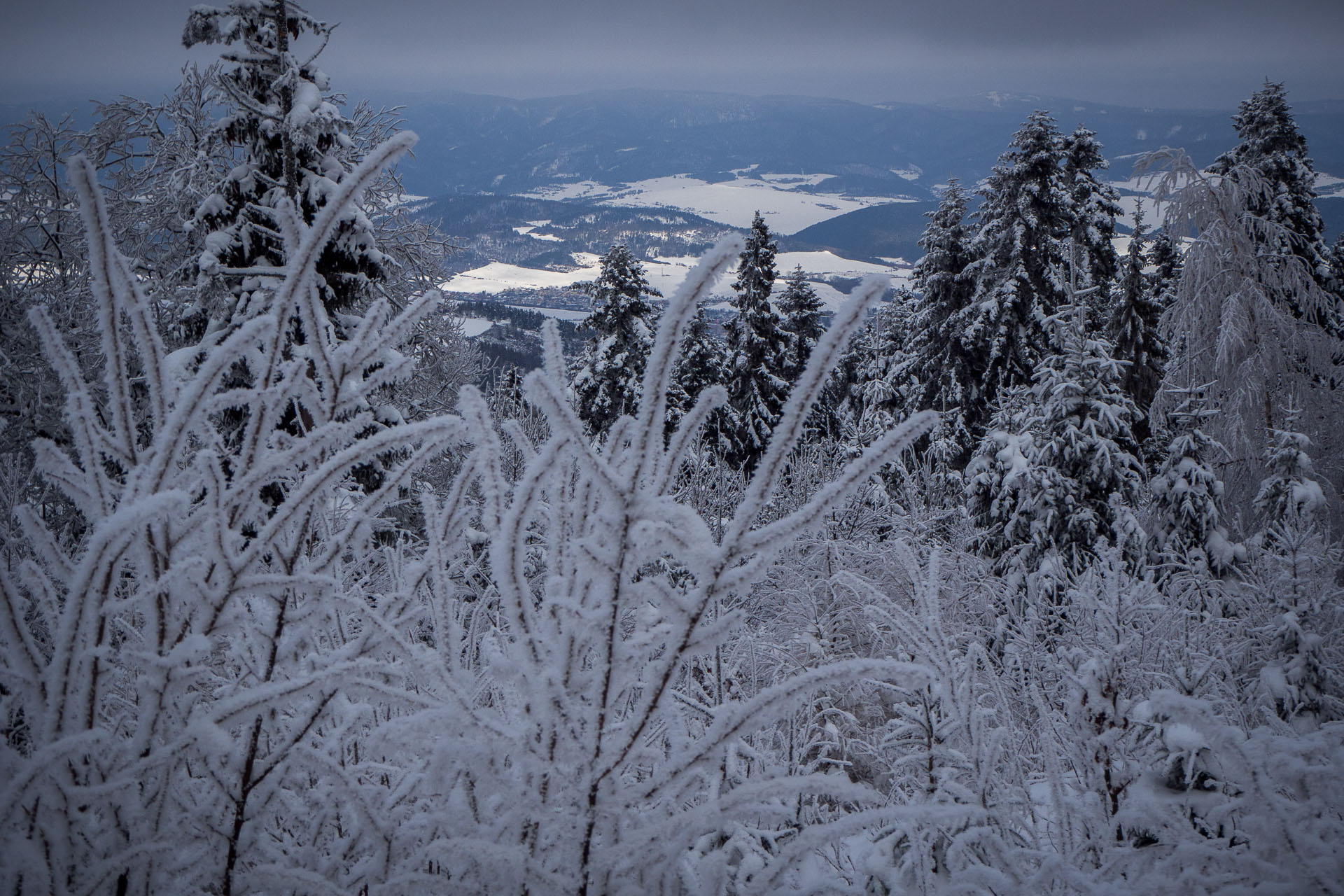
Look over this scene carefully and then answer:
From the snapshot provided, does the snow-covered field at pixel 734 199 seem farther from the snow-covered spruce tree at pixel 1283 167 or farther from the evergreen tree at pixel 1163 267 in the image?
the snow-covered spruce tree at pixel 1283 167

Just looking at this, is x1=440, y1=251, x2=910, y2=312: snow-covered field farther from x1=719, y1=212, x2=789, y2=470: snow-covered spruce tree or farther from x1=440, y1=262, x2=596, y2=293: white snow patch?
x1=719, y1=212, x2=789, y2=470: snow-covered spruce tree

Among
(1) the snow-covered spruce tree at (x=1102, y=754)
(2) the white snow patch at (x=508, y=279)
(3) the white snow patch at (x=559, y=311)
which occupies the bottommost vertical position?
(3) the white snow patch at (x=559, y=311)

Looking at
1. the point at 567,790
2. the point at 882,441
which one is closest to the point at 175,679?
the point at 567,790

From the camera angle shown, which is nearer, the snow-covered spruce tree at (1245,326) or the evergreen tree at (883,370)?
the snow-covered spruce tree at (1245,326)

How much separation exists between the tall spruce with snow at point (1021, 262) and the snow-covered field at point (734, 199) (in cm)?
8985

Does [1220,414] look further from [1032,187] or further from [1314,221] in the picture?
[1032,187]

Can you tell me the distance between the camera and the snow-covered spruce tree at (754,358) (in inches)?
827

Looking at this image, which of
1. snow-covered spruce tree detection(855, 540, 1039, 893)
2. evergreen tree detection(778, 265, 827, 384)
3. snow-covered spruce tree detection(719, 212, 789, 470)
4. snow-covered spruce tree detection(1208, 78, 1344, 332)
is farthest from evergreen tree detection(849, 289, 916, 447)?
snow-covered spruce tree detection(855, 540, 1039, 893)

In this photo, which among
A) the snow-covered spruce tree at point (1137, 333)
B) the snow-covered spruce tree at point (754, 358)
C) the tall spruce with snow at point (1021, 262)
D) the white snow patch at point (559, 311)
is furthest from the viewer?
the white snow patch at point (559, 311)

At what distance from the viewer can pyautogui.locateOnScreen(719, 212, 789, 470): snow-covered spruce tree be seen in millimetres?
21016

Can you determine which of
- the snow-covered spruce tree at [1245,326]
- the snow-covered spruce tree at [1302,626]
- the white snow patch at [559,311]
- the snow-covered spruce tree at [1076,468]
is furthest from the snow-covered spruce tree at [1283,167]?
the white snow patch at [559,311]

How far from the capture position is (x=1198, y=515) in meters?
11.3

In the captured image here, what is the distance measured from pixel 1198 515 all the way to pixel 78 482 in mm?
14255

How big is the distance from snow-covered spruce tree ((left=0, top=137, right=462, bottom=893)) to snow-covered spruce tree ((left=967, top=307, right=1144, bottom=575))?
12.7m
